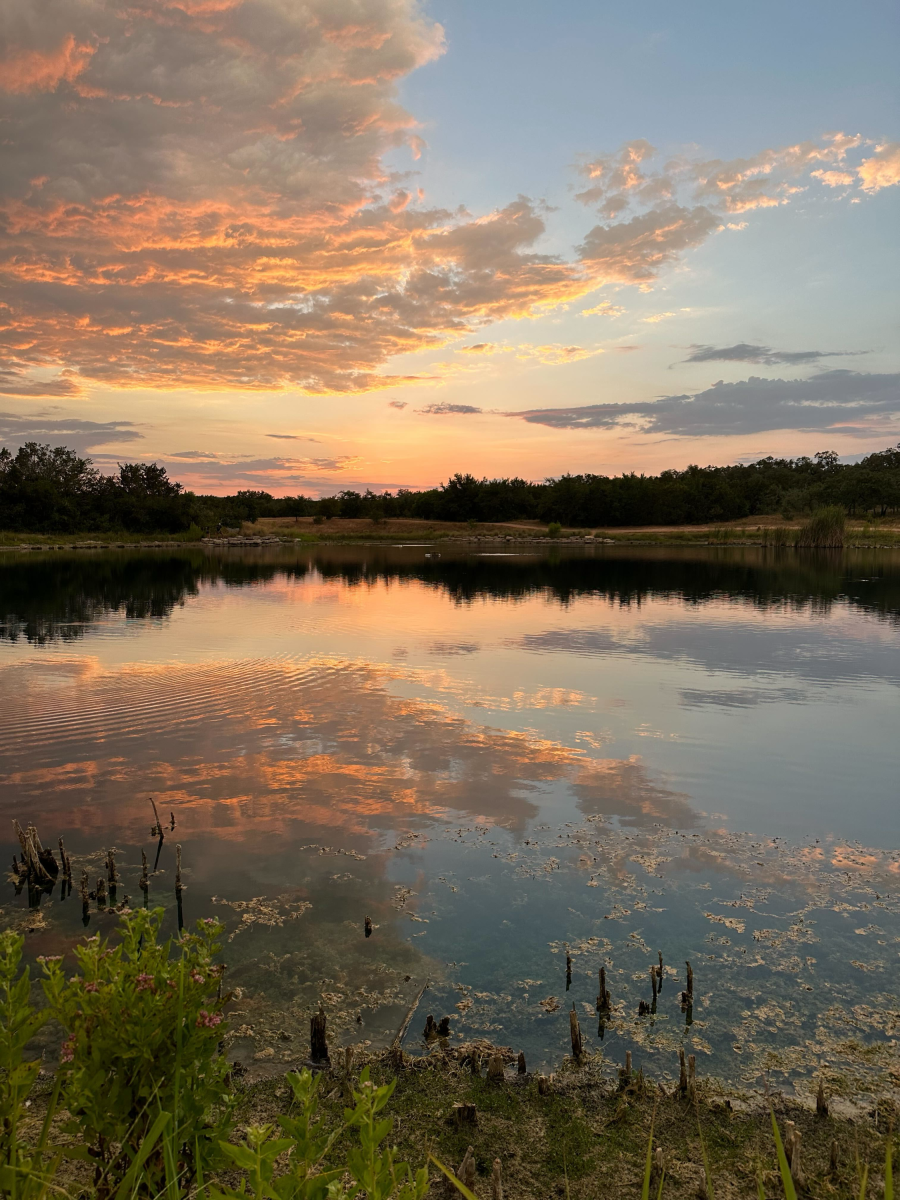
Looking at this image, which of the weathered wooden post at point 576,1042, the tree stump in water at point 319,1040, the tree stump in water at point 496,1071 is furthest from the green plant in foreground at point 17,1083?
the weathered wooden post at point 576,1042

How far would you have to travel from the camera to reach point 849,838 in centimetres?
1172

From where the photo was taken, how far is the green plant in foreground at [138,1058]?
13.9ft

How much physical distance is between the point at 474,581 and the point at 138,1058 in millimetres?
53779

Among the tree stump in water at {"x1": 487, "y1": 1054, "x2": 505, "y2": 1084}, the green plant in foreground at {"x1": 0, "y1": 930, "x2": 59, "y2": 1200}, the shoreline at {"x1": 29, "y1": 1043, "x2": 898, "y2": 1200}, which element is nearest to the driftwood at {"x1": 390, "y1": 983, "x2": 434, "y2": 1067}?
the shoreline at {"x1": 29, "y1": 1043, "x2": 898, "y2": 1200}

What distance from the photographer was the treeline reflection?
38.1 metres

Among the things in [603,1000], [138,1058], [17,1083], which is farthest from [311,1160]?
[603,1000]


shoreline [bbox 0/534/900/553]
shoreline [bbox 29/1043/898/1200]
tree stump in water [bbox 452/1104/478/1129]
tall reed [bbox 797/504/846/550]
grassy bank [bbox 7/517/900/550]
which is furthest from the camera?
grassy bank [bbox 7/517/900/550]

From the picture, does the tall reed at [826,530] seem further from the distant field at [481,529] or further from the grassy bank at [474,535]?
the distant field at [481,529]

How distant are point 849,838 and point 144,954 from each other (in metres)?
10.6

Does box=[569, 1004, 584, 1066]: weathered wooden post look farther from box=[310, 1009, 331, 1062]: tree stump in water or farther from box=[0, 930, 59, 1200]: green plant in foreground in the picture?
box=[0, 930, 59, 1200]: green plant in foreground

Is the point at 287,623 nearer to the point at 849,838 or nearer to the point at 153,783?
the point at 153,783

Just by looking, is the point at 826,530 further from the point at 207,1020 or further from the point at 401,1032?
the point at 207,1020

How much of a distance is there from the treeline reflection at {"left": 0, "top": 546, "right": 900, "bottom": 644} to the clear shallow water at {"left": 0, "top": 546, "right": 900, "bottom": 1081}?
9.66 metres

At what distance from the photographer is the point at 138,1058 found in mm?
4355
